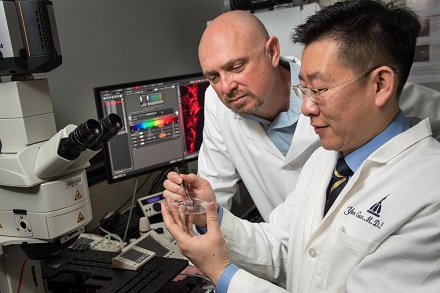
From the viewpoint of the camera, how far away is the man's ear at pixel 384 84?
0.86 meters

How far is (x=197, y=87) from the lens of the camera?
203 centimetres

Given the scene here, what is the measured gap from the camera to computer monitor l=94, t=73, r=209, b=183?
1.76 meters

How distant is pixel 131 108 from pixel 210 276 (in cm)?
102

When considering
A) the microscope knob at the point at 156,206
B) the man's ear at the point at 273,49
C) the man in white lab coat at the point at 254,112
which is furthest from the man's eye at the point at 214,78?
the microscope knob at the point at 156,206

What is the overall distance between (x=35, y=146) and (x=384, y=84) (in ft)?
2.66

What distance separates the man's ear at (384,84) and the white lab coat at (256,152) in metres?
0.55

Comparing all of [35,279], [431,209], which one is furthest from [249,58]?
[35,279]

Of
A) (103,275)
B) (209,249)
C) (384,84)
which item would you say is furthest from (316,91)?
(103,275)

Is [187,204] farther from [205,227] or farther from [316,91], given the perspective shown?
[316,91]

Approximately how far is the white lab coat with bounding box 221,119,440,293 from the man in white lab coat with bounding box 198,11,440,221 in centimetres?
39

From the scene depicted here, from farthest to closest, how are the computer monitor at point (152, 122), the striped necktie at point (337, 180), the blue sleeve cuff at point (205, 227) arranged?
the computer monitor at point (152, 122) < the blue sleeve cuff at point (205, 227) < the striped necktie at point (337, 180)

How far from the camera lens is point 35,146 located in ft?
3.20

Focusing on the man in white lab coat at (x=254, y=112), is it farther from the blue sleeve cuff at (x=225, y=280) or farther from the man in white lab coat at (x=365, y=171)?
the blue sleeve cuff at (x=225, y=280)

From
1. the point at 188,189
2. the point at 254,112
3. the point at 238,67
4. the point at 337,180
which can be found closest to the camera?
the point at 337,180
